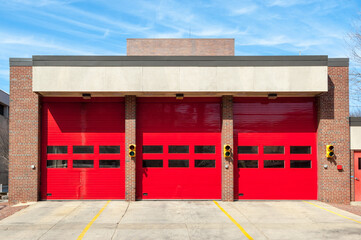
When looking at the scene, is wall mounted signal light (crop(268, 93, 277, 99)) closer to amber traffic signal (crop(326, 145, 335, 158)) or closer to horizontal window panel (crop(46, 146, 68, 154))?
amber traffic signal (crop(326, 145, 335, 158))

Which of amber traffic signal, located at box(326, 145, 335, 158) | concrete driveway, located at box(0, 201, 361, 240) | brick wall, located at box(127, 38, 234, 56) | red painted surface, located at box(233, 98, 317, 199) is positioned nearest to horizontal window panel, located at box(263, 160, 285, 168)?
red painted surface, located at box(233, 98, 317, 199)

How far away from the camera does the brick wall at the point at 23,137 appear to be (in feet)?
54.7

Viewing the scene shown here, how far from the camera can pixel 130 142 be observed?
1689cm

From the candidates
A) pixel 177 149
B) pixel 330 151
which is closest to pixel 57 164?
pixel 177 149

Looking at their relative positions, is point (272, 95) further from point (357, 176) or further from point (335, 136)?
point (357, 176)

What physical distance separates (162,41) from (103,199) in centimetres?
1507

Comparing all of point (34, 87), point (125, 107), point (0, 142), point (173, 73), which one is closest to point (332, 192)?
point (173, 73)

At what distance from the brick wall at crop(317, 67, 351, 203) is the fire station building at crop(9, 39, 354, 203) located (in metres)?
0.06

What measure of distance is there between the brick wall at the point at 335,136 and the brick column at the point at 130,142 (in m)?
10.4

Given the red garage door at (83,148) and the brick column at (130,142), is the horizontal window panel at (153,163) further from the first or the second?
the red garage door at (83,148)

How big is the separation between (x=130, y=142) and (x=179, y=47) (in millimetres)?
12599

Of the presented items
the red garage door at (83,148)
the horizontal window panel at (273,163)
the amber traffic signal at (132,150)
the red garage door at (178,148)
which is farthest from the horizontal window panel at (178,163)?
the horizontal window panel at (273,163)

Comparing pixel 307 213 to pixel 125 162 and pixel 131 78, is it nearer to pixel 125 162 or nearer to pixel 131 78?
pixel 125 162

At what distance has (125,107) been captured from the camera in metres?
17.0
